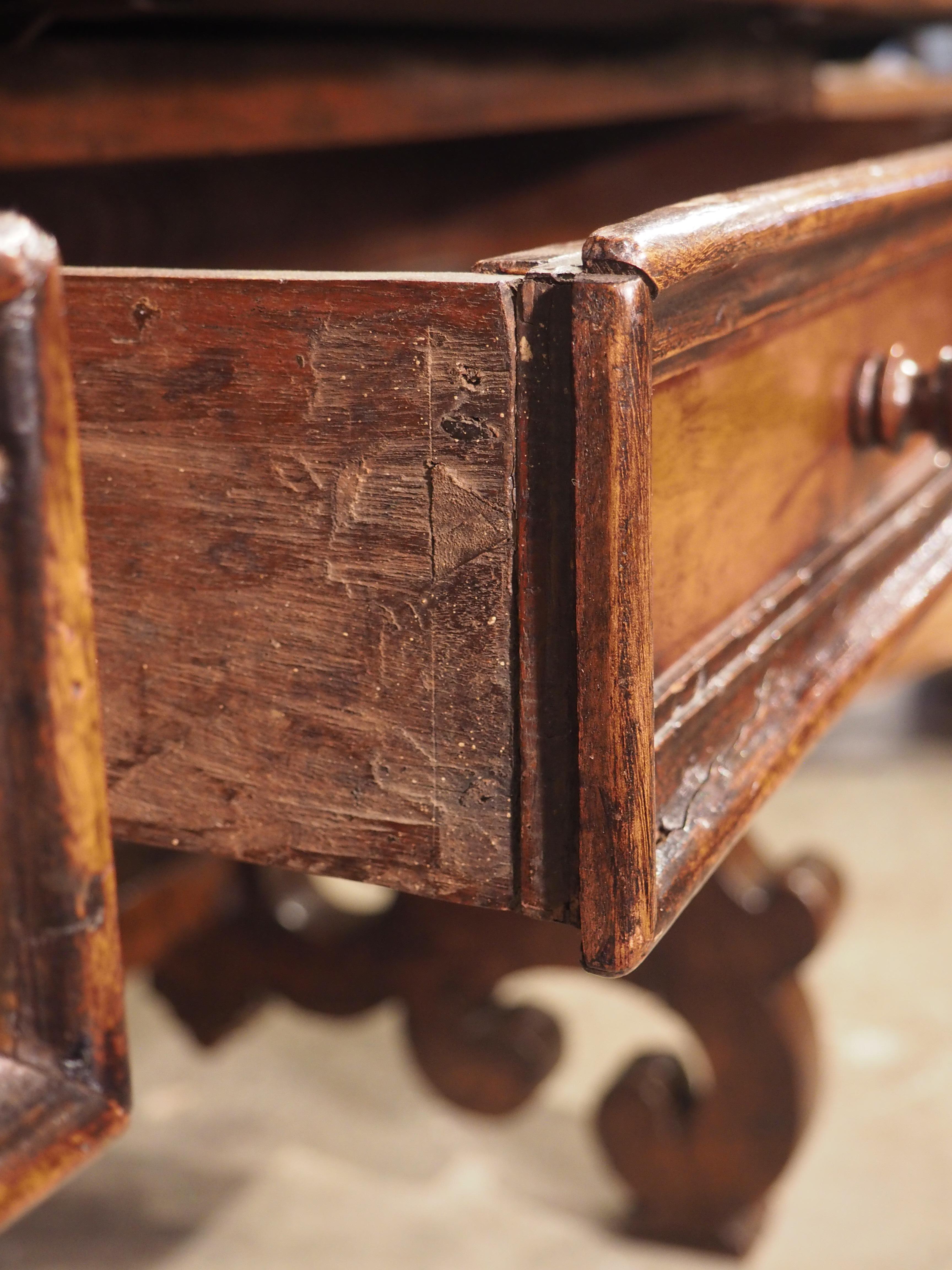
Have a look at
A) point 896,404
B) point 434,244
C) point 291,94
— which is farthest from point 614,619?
point 434,244

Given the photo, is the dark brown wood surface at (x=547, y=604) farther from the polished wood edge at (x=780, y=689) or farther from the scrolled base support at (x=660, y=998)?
the scrolled base support at (x=660, y=998)

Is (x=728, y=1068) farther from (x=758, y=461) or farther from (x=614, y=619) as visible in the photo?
(x=614, y=619)

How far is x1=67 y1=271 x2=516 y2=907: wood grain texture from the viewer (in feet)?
1.52

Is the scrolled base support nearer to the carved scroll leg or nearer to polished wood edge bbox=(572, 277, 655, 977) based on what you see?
the carved scroll leg

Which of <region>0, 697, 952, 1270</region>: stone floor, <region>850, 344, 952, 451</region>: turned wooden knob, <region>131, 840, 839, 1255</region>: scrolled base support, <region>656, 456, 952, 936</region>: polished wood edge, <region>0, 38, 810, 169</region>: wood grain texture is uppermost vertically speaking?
<region>0, 38, 810, 169</region>: wood grain texture

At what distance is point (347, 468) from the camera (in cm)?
48

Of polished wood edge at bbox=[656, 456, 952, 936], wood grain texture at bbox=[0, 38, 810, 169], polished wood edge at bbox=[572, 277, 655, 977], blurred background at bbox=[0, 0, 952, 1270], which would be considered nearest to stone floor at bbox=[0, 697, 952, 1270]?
blurred background at bbox=[0, 0, 952, 1270]

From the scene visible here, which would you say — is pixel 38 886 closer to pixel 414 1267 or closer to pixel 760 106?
pixel 414 1267

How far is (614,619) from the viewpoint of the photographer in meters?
0.45

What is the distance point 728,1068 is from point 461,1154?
1.07ft

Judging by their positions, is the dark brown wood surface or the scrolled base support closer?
the dark brown wood surface

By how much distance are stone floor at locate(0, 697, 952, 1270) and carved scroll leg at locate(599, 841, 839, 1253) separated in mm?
41

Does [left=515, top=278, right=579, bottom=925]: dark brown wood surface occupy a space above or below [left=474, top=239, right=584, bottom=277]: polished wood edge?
below

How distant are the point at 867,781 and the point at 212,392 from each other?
77.3 inches
